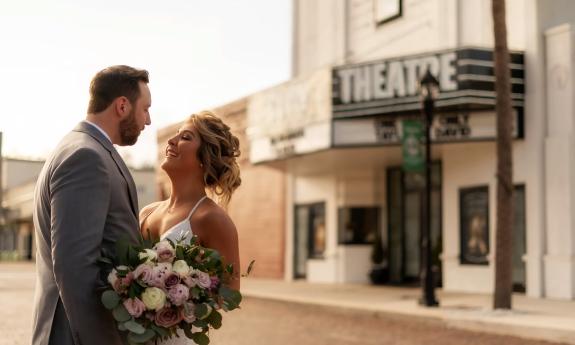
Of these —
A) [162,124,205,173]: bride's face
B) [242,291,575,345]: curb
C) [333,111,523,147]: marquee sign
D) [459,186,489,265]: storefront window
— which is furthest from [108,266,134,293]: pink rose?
[459,186,489,265]: storefront window

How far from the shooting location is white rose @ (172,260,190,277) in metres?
3.06

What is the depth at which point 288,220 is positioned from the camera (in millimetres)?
27922

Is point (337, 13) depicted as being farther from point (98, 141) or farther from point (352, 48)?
point (98, 141)

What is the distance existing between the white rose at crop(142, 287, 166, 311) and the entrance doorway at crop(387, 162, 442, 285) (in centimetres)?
1902

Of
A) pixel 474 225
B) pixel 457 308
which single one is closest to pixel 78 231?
pixel 457 308

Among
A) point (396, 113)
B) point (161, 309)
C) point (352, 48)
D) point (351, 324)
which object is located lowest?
point (351, 324)

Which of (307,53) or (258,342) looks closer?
(258,342)

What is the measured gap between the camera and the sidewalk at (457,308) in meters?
12.2

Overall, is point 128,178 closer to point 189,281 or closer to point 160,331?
point 189,281

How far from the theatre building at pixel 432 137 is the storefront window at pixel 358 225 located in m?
0.03

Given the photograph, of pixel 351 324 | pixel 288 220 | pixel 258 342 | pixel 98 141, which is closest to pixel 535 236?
pixel 351 324

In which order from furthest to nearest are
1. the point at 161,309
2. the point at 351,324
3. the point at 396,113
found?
the point at 396,113, the point at 351,324, the point at 161,309

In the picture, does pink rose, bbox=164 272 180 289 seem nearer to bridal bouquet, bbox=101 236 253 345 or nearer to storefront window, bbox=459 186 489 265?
bridal bouquet, bbox=101 236 253 345

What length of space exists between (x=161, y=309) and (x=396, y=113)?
17.0 meters
